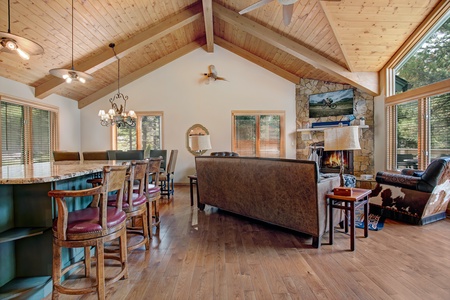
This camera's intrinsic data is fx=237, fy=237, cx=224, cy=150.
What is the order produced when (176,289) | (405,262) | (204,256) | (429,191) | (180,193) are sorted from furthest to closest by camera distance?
(180,193) → (429,191) → (204,256) → (405,262) → (176,289)

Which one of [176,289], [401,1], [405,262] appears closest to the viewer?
[176,289]

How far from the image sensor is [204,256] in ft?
8.33

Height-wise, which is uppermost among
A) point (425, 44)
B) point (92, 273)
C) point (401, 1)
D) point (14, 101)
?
point (401, 1)

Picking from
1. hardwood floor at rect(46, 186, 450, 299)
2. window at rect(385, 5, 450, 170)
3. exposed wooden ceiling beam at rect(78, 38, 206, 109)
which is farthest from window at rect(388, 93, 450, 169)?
exposed wooden ceiling beam at rect(78, 38, 206, 109)

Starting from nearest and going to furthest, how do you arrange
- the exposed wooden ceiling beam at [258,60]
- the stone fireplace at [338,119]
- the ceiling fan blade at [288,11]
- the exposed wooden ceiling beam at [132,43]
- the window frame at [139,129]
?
the ceiling fan blade at [288,11], the exposed wooden ceiling beam at [132,43], the stone fireplace at [338,119], the exposed wooden ceiling beam at [258,60], the window frame at [139,129]

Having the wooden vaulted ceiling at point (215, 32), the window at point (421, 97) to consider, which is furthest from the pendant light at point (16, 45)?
the window at point (421, 97)

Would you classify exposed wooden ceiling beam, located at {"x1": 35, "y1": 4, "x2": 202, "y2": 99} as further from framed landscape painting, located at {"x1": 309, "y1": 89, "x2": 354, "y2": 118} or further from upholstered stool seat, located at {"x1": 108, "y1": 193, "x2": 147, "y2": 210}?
upholstered stool seat, located at {"x1": 108, "y1": 193, "x2": 147, "y2": 210}

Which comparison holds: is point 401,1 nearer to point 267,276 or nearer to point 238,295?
point 267,276

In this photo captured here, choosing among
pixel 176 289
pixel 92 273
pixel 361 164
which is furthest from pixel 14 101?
pixel 361 164

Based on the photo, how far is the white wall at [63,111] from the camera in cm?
502

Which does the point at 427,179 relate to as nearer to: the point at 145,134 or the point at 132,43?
the point at 132,43

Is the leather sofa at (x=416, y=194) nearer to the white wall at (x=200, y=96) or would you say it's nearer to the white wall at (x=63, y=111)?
the white wall at (x=200, y=96)

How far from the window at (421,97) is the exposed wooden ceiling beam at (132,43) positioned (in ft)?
15.0

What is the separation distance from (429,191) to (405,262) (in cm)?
147
